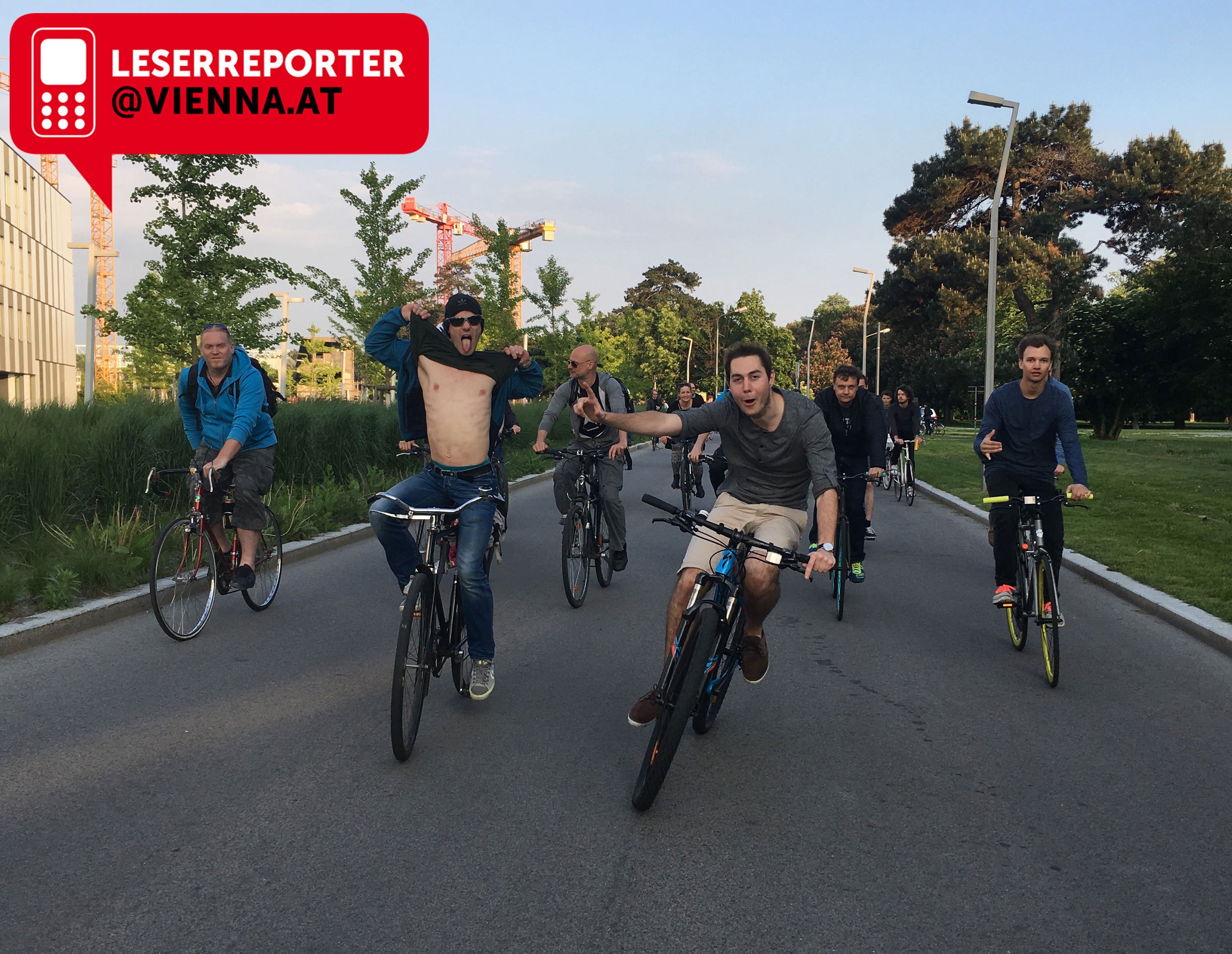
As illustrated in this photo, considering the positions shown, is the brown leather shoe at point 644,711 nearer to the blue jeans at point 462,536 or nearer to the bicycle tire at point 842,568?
the blue jeans at point 462,536

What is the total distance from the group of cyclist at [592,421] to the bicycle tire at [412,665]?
0.77 feet

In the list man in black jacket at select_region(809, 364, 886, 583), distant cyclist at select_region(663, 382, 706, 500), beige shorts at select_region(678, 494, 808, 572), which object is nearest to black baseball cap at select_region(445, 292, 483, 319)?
beige shorts at select_region(678, 494, 808, 572)

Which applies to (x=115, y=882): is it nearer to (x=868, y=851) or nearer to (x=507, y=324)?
(x=868, y=851)

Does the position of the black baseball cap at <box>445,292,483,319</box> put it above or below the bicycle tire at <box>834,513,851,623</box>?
above

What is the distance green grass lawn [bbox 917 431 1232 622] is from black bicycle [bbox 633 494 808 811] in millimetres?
4556

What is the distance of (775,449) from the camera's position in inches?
187

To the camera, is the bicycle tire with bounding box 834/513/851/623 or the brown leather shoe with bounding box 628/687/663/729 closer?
the brown leather shoe with bounding box 628/687/663/729

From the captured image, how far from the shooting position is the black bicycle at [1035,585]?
230 inches

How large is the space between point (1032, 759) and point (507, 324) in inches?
1334

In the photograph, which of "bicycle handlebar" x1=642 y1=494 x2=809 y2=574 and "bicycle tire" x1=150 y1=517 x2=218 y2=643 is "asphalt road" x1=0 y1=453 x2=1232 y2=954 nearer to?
"bicycle tire" x1=150 y1=517 x2=218 y2=643

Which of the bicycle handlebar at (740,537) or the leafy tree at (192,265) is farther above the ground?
the leafy tree at (192,265)

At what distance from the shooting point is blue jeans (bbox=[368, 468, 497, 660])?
493cm

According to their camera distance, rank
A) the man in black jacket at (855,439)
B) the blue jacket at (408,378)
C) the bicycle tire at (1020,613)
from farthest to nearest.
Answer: the man in black jacket at (855,439) → the bicycle tire at (1020,613) → the blue jacket at (408,378)

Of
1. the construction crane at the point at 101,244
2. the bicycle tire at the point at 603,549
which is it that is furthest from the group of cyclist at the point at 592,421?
the construction crane at the point at 101,244
